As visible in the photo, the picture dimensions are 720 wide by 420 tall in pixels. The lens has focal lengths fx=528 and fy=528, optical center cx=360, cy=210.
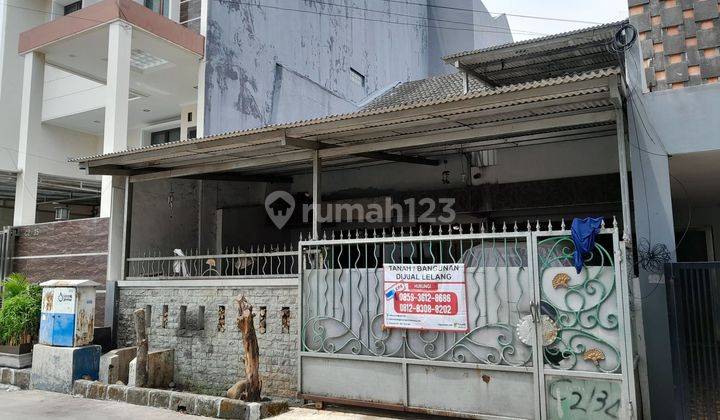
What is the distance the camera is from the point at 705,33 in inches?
259

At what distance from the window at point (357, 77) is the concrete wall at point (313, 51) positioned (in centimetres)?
11

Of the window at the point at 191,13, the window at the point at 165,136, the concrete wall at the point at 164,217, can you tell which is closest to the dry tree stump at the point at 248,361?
the concrete wall at the point at 164,217

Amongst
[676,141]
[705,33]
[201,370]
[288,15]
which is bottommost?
[201,370]

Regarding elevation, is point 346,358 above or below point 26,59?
below

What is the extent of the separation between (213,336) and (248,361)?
187cm

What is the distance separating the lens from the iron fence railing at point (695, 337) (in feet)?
18.0

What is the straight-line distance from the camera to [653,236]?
6.34m

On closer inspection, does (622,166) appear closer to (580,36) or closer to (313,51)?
(580,36)

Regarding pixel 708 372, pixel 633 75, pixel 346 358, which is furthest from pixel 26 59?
pixel 708 372

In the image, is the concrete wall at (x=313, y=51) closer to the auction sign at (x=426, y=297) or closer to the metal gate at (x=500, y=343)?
the metal gate at (x=500, y=343)

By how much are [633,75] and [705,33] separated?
111 cm

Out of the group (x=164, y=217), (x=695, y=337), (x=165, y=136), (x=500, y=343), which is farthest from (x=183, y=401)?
(x=165, y=136)

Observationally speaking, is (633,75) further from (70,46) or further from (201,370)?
(70,46)

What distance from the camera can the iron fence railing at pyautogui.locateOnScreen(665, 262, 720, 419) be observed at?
18.0 ft
